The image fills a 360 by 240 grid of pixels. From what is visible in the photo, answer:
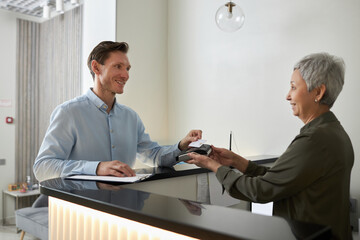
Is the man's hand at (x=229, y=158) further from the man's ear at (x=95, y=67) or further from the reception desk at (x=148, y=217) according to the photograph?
the man's ear at (x=95, y=67)

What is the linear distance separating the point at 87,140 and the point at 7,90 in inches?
176

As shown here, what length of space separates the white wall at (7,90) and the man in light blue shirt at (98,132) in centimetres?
427

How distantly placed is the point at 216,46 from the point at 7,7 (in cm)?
364

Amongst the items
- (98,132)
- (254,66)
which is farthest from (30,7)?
(98,132)

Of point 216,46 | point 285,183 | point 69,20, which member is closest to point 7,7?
point 69,20

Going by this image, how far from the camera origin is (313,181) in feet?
4.30

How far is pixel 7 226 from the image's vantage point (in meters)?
5.52

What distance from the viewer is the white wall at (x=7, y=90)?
566 centimetres

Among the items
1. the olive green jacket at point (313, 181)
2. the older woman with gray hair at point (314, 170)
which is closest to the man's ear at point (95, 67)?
the older woman with gray hair at point (314, 170)

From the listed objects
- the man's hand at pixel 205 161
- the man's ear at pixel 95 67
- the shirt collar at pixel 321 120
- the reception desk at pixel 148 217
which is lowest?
the reception desk at pixel 148 217

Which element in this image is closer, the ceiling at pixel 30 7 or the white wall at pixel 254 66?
the white wall at pixel 254 66

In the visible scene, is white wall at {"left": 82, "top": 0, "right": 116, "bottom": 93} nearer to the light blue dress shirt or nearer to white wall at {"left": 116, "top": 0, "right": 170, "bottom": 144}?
white wall at {"left": 116, "top": 0, "right": 170, "bottom": 144}

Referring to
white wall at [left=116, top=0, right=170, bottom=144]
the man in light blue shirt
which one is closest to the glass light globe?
white wall at [left=116, top=0, right=170, bottom=144]

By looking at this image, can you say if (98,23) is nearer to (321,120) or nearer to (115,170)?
(115,170)
